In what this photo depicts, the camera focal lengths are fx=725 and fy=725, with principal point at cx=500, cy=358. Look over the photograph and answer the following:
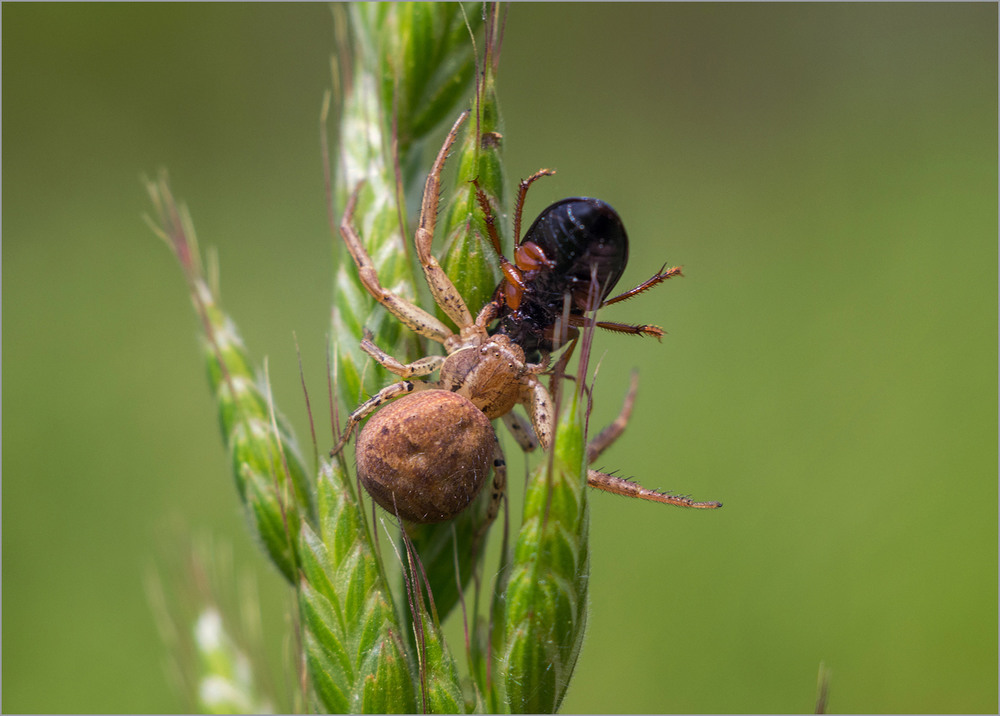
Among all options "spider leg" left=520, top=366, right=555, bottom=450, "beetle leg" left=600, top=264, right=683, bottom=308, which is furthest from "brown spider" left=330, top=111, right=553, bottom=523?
"beetle leg" left=600, top=264, right=683, bottom=308

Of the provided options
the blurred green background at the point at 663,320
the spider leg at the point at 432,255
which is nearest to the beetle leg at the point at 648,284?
the blurred green background at the point at 663,320

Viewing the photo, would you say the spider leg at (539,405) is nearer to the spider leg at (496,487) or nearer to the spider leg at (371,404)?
the spider leg at (496,487)

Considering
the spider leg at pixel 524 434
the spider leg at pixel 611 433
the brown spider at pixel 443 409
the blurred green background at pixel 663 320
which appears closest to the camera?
the brown spider at pixel 443 409

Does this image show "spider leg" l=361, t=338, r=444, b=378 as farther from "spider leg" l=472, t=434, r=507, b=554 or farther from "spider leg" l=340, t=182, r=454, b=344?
"spider leg" l=472, t=434, r=507, b=554

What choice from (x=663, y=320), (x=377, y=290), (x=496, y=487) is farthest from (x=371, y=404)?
(x=663, y=320)

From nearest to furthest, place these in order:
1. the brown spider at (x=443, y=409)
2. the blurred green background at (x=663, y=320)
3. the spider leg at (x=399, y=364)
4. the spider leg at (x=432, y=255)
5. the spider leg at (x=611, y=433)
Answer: the brown spider at (x=443, y=409), the spider leg at (x=399, y=364), the spider leg at (x=432, y=255), the spider leg at (x=611, y=433), the blurred green background at (x=663, y=320)

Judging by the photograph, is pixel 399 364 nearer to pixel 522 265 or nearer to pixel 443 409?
pixel 443 409

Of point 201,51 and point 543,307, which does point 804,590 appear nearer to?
point 543,307
